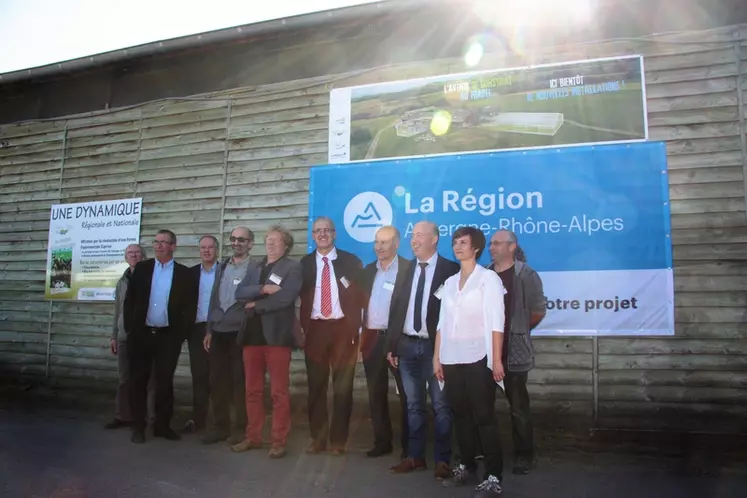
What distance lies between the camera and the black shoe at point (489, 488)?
3.50 meters

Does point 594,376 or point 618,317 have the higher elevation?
point 618,317

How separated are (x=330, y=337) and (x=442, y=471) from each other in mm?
1358

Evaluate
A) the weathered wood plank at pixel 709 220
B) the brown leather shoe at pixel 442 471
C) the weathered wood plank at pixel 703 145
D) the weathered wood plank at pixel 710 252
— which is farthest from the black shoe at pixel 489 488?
the weathered wood plank at pixel 703 145

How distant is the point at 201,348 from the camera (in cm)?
548

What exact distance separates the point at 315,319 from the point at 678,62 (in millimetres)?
Answer: 4327

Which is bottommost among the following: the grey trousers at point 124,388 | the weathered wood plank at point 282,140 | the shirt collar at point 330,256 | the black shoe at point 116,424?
the black shoe at point 116,424

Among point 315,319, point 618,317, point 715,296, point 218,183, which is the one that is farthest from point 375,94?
point 715,296

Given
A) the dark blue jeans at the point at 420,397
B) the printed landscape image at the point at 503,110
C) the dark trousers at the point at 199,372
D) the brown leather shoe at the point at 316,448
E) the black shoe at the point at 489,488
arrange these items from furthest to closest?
the printed landscape image at the point at 503,110 < the dark trousers at the point at 199,372 < the brown leather shoe at the point at 316,448 < the dark blue jeans at the point at 420,397 < the black shoe at the point at 489,488

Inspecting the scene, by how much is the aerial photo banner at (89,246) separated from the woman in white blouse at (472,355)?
204 inches

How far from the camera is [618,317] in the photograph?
17.4 ft

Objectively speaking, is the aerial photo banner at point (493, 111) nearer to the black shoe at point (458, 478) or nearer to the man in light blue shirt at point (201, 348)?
the man in light blue shirt at point (201, 348)

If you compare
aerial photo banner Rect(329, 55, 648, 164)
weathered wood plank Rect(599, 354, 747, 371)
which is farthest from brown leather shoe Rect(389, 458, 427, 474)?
aerial photo banner Rect(329, 55, 648, 164)

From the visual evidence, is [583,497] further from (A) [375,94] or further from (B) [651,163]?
(A) [375,94]

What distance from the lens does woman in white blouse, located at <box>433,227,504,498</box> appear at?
141 inches
